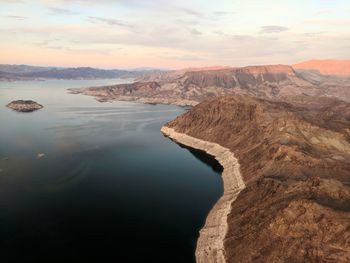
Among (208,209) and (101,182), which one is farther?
(101,182)

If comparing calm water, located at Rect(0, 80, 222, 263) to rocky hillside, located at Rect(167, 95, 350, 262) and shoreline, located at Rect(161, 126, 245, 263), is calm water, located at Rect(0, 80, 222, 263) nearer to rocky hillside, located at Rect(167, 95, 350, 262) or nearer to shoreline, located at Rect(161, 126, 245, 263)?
shoreline, located at Rect(161, 126, 245, 263)

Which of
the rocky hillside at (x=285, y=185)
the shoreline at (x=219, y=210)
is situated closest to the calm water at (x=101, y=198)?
the shoreline at (x=219, y=210)

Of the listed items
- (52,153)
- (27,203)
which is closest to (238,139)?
(52,153)

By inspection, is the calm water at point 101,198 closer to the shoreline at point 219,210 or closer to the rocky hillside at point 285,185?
the shoreline at point 219,210

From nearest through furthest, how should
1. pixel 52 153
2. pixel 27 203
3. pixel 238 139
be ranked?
pixel 27 203
pixel 52 153
pixel 238 139

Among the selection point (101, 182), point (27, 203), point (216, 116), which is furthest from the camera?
point (216, 116)

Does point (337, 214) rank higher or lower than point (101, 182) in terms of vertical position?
higher

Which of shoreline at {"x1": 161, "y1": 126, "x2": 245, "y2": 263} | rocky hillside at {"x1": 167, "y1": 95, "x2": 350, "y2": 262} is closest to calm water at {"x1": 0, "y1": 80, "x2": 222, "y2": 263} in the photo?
shoreline at {"x1": 161, "y1": 126, "x2": 245, "y2": 263}

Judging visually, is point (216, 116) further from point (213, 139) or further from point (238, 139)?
point (238, 139)
